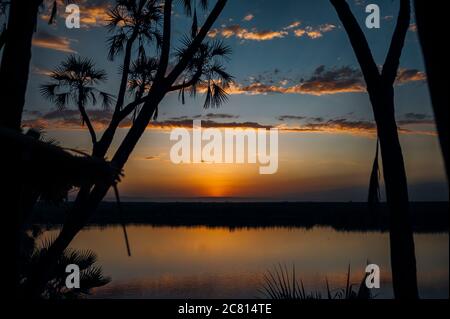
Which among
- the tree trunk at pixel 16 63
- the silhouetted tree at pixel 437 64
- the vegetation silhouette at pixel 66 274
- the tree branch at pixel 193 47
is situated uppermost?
the tree branch at pixel 193 47

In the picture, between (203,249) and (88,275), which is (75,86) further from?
(203,249)

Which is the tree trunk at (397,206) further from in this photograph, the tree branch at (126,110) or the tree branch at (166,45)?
the tree branch at (126,110)

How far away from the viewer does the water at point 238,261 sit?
16.5 metres

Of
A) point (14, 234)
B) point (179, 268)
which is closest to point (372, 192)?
point (14, 234)

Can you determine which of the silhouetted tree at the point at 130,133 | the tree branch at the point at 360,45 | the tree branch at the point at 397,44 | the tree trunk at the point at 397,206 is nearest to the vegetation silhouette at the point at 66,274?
the silhouetted tree at the point at 130,133

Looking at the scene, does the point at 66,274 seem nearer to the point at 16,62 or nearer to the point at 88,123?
the point at 88,123

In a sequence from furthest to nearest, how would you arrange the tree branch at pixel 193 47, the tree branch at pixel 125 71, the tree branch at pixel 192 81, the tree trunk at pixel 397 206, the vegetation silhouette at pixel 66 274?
the tree branch at pixel 125 71 → the tree branch at pixel 192 81 → the vegetation silhouette at pixel 66 274 → the tree branch at pixel 193 47 → the tree trunk at pixel 397 206

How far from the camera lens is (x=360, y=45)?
5.77 m

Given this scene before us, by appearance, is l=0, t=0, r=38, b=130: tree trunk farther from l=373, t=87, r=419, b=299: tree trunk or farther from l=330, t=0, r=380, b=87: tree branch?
l=373, t=87, r=419, b=299: tree trunk

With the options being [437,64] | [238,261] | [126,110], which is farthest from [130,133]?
[238,261]

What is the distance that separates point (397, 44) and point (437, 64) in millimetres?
4542

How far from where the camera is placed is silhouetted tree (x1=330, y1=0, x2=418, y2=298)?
542cm

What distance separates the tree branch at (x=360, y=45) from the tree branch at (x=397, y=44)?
0.53 feet
